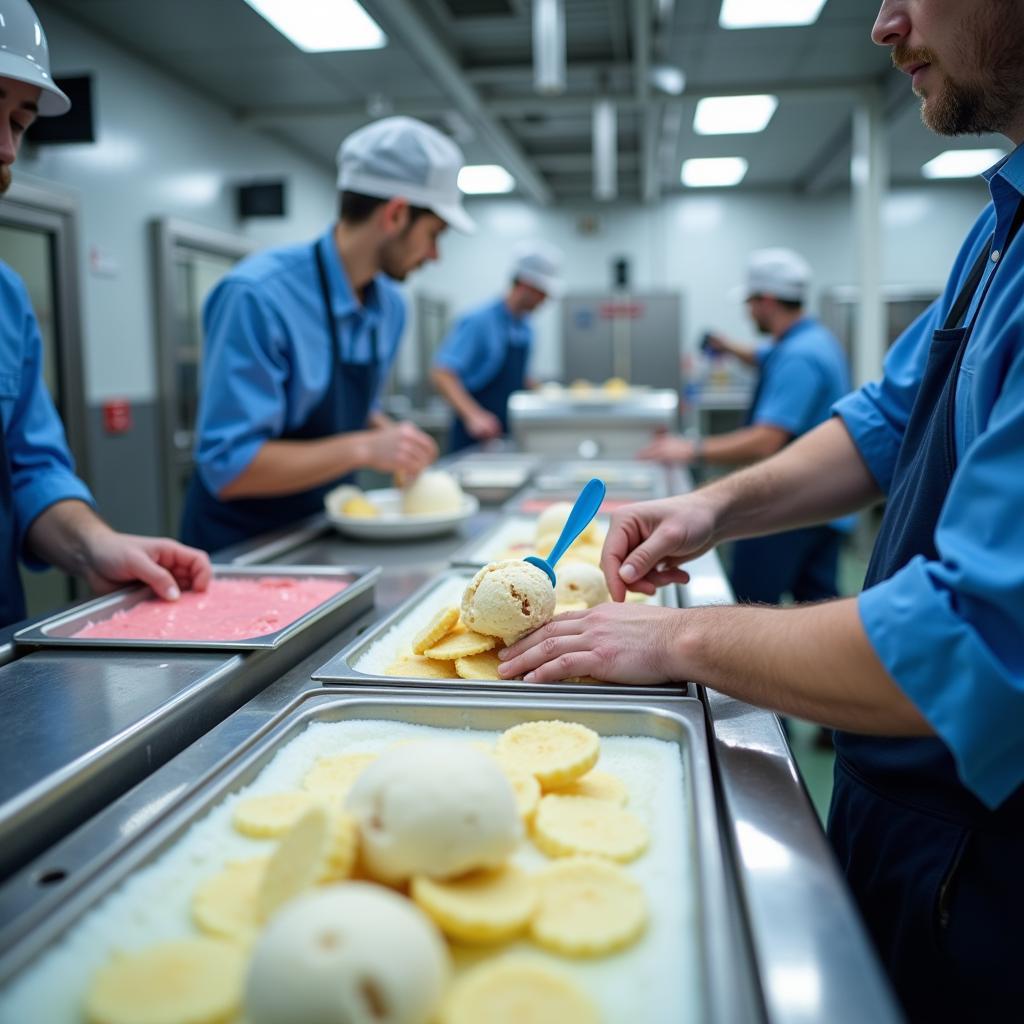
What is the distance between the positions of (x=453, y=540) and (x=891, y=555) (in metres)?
1.17

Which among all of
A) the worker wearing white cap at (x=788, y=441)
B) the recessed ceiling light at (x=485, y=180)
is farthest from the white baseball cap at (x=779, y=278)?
the recessed ceiling light at (x=485, y=180)

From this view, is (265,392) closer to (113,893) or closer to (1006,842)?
(113,893)

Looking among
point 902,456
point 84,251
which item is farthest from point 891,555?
point 84,251

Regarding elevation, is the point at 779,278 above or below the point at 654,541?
above

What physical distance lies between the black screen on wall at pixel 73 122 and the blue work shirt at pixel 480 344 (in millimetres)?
1924

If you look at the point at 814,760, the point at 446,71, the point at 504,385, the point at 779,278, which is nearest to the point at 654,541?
the point at 814,760

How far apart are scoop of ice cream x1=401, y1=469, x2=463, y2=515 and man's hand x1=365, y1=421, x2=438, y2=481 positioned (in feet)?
0.09

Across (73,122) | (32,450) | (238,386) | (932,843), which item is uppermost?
(73,122)

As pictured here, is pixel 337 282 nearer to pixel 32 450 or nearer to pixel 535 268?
pixel 32 450

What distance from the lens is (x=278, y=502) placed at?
2420 mm

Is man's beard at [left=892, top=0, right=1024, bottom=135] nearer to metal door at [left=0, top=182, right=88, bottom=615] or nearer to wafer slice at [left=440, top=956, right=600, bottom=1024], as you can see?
wafer slice at [left=440, top=956, right=600, bottom=1024]

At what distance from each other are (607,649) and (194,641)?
0.54 m

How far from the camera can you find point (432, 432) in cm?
714

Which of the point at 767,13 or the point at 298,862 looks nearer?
the point at 298,862
